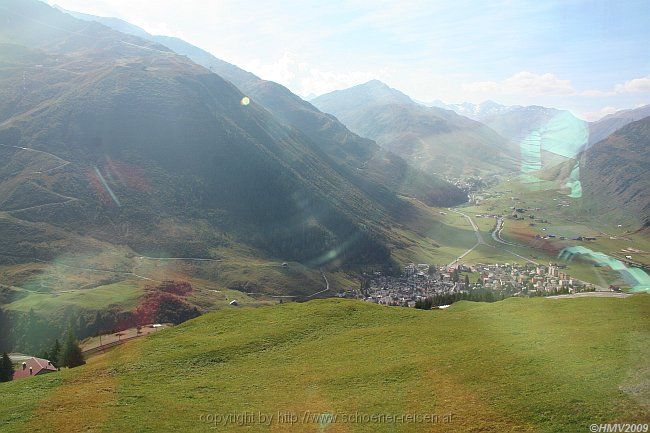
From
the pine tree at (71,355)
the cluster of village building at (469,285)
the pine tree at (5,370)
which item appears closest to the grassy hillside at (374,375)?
the pine tree at (71,355)

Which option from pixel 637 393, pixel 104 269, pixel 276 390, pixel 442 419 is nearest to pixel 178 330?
pixel 276 390

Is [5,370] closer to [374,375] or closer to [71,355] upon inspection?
[71,355]

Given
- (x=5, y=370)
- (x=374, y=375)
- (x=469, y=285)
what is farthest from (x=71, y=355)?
(x=469, y=285)

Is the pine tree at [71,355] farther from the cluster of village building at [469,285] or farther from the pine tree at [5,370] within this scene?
the cluster of village building at [469,285]

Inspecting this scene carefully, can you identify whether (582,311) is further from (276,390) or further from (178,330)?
(178,330)

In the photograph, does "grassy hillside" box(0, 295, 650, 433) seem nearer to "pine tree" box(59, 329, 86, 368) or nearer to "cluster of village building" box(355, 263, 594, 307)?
"pine tree" box(59, 329, 86, 368)

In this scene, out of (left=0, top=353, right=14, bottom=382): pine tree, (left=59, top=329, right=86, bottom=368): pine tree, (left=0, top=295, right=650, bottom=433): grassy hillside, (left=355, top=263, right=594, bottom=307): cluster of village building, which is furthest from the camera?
(left=355, top=263, right=594, bottom=307): cluster of village building

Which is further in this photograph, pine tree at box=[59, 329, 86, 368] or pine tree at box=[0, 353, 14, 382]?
pine tree at box=[0, 353, 14, 382]

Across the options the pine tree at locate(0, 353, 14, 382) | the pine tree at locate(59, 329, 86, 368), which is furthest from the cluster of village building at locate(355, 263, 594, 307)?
the pine tree at locate(0, 353, 14, 382)

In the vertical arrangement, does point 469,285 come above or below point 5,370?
below
